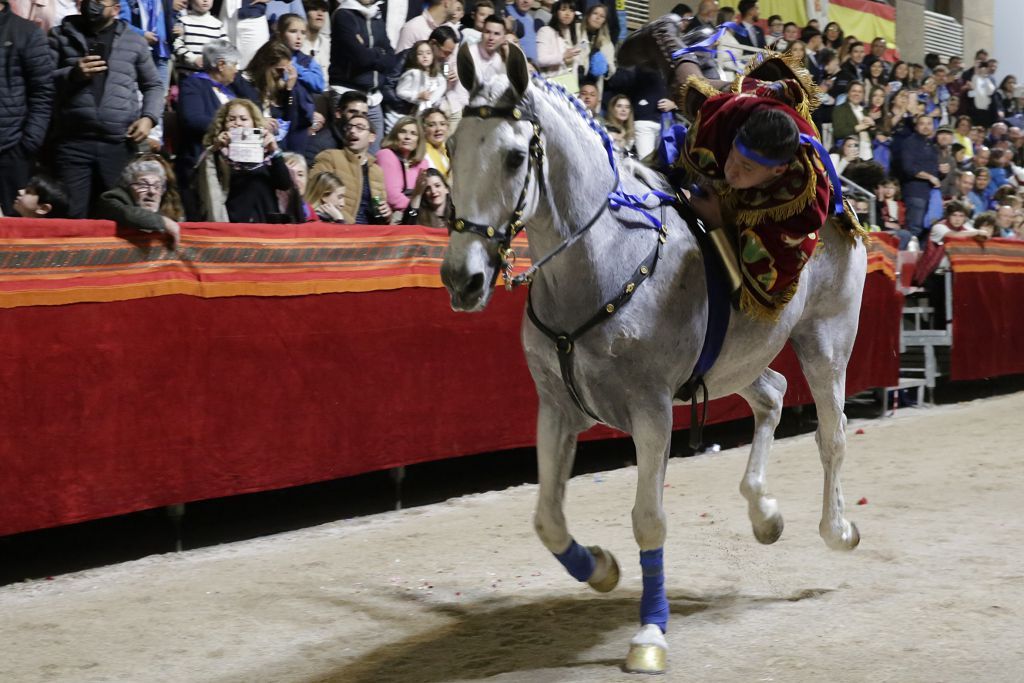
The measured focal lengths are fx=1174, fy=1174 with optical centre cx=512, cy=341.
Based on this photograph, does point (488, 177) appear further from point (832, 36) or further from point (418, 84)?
point (832, 36)

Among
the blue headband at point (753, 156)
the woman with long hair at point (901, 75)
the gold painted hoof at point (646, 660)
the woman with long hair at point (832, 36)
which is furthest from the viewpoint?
the woman with long hair at point (901, 75)

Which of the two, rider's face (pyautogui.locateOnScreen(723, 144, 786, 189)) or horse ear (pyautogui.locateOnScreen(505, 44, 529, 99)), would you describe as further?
rider's face (pyautogui.locateOnScreen(723, 144, 786, 189))

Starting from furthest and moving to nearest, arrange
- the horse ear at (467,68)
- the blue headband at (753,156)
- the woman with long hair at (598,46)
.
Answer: the woman with long hair at (598,46) → the blue headband at (753,156) → the horse ear at (467,68)

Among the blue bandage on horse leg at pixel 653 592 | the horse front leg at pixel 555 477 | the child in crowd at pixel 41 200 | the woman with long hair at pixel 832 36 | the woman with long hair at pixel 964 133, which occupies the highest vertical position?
the woman with long hair at pixel 832 36

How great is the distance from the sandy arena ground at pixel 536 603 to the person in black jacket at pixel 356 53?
395 cm

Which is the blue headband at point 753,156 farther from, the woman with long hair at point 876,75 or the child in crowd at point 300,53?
the woman with long hair at point 876,75

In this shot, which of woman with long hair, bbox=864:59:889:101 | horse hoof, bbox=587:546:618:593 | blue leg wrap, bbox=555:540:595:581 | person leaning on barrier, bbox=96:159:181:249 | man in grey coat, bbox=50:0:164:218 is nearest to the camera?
blue leg wrap, bbox=555:540:595:581

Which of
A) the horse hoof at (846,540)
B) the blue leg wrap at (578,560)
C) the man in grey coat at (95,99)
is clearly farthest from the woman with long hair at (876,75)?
the blue leg wrap at (578,560)

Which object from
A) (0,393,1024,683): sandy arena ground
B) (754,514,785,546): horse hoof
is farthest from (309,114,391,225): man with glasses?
(754,514,785,546): horse hoof

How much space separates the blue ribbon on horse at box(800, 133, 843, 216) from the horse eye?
1320 mm

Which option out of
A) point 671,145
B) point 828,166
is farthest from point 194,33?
point 828,166

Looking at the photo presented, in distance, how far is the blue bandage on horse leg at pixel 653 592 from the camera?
4113mm

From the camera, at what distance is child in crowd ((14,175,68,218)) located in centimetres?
618

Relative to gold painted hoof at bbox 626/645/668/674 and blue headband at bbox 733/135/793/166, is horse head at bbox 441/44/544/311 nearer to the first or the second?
blue headband at bbox 733/135/793/166
